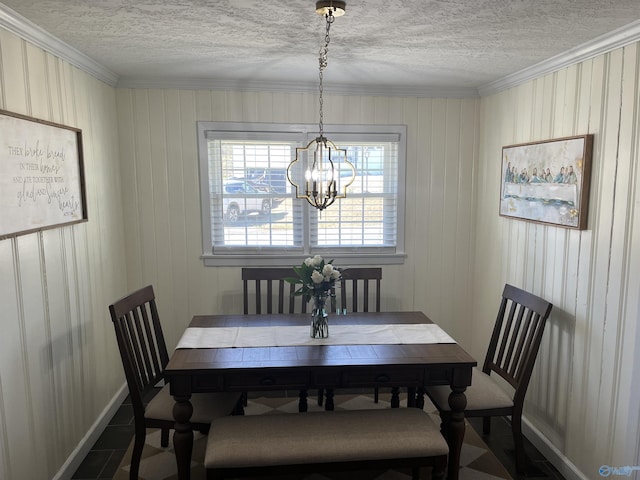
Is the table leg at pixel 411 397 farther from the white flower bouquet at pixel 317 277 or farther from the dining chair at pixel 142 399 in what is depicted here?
the dining chair at pixel 142 399

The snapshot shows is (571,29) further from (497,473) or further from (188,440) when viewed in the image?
(188,440)

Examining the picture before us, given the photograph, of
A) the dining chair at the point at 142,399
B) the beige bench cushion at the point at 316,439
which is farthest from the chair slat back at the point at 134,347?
the beige bench cushion at the point at 316,439

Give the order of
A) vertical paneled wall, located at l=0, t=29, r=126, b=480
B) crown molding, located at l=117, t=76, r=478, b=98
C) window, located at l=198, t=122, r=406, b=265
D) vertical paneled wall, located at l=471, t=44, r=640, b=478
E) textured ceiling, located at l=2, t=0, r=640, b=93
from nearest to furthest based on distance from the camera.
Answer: textured ceiling, located at l=2, t=0, r=640, b=93
vertical paneled wall, located at l=0, t=29, r=126, b=480
vertical paneled wall, located at l=471, t=44, r=640, b=478
crown molding, located at l=117, t=76, r=478, b=98
window, located at l=198, t=122, r=406, b=265

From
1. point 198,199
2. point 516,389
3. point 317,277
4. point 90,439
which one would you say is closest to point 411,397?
point 516,389

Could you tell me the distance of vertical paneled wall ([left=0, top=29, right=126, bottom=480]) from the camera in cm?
203

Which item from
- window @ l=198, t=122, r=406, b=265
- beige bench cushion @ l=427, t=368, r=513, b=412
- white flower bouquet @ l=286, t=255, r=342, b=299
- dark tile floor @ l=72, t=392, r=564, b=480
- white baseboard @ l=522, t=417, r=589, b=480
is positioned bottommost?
dark tile floor @ l=72, t=392, r=564, b=480

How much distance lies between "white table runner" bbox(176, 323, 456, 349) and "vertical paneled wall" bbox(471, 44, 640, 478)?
0.72 metres

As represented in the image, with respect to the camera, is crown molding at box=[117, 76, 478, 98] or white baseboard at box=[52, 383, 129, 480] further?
crown molding at box=[117, 76, 478, 98]

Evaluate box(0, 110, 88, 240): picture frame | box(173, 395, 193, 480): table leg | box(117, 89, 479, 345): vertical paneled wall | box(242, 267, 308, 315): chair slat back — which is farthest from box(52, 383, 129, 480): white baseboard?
box(0, 110, 88, 240): picture frame

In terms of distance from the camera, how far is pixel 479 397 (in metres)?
2.52

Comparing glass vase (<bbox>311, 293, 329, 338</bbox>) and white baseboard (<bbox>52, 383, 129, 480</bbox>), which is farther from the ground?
glass vase (<bbox>311, 293, 329, 338</bbox>)

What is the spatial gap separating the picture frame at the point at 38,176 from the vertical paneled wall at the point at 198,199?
0.75 metres

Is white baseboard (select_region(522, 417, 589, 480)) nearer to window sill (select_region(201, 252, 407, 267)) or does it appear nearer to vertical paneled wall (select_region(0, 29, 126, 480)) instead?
window sill (select_region(201, 252, 407, 267))

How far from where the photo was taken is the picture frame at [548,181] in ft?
7.97
